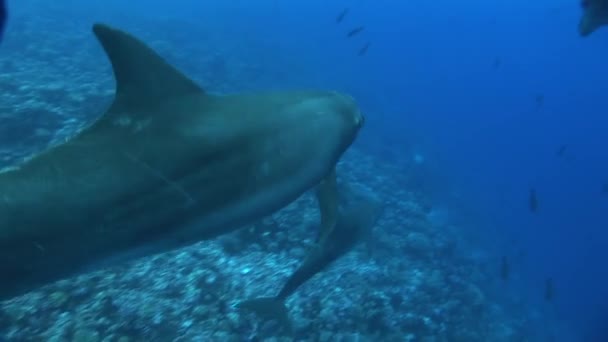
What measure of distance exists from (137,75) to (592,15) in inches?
359

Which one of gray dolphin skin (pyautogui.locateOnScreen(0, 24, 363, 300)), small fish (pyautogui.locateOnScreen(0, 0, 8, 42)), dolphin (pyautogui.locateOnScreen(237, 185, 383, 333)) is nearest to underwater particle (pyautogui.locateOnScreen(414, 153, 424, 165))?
dolphin (pyautogui.locateOnScreen(237, 185, 383, 333))

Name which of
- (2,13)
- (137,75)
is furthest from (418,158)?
(2,13)

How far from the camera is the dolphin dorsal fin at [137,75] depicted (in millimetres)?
3294

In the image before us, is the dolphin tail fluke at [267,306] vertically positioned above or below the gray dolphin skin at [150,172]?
below

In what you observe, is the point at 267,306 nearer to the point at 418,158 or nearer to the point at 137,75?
the point at 137,75

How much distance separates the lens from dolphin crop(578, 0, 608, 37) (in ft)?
27.5

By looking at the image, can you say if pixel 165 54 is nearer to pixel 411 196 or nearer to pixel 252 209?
pixel 411 196

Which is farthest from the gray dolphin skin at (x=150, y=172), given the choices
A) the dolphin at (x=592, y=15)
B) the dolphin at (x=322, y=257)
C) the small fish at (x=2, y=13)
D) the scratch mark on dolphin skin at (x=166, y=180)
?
the dolphin at (x=592, y=15)

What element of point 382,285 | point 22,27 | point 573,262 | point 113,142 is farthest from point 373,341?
point 573,262

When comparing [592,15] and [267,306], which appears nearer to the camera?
[267,306]

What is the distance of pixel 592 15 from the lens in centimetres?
867

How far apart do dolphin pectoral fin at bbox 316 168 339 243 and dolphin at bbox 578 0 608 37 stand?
7344 mm

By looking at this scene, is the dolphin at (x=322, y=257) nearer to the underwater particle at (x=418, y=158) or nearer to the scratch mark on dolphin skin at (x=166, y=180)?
the scratch mark on dolphin skin at (x=166, y=180)

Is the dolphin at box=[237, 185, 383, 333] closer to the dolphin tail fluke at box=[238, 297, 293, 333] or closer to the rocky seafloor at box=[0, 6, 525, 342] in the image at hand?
the dolphin tail fluke at box=[238, 297, 293, 333]
